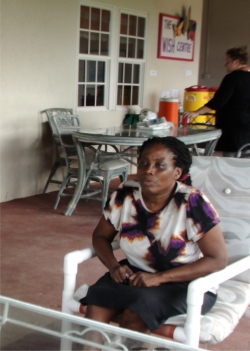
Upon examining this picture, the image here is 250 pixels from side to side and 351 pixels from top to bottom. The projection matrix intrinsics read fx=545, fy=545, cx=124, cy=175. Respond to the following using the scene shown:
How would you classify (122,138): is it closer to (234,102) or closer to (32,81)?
(234,102)

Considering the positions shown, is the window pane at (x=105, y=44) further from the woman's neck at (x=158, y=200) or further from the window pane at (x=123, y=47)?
the woman's neck at (x=158, y=200)

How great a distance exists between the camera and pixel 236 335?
112 inches

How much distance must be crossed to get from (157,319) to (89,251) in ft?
1.41

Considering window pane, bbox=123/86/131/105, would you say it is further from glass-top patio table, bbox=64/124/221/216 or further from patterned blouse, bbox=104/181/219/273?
patterned blouse, bbox=104/181/219/273

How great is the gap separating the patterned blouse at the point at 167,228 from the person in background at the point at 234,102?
119 inches

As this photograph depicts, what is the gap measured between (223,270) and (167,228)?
0.26m

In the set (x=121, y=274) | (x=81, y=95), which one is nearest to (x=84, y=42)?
(x=81, y=95)

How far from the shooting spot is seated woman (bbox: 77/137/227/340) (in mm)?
1986

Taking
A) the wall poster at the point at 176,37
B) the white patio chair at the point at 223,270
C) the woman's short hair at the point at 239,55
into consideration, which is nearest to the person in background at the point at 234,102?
the woman's short hair at the point at 239,55

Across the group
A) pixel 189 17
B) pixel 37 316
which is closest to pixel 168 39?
pixel 189 17

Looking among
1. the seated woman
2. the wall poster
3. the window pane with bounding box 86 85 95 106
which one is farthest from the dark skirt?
the wall poster

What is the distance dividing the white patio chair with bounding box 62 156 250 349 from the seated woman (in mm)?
63

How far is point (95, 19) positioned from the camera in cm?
645

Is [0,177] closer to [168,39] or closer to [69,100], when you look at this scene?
[69,100]
